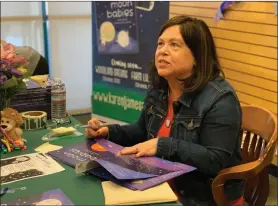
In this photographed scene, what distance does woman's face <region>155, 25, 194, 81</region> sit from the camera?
68.4 inches

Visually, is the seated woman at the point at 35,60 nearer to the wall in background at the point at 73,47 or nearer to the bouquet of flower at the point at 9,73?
the bouquet of flower at the point at 9,73

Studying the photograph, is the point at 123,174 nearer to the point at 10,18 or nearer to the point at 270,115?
the point at 270,115

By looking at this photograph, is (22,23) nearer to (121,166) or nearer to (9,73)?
(9,73)

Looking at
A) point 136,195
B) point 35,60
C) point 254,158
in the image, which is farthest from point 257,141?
point 35,60

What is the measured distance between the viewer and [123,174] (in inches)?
52.6

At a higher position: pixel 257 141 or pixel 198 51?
pixel 198 51

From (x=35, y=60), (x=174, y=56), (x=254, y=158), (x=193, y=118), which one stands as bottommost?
(x=254, y=158)

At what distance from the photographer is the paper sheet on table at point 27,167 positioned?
139 centimetres

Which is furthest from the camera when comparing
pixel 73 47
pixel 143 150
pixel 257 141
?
pixel 73 47

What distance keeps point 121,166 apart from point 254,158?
80cm

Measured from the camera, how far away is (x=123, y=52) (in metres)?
4.21

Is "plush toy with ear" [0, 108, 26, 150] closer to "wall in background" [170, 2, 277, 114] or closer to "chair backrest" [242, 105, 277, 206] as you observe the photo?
"chair backrest" [242, 105, 277, 206]

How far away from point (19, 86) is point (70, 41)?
11.4 ft

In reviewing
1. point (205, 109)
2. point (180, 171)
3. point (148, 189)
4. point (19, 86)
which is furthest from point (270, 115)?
point (19, 86)
